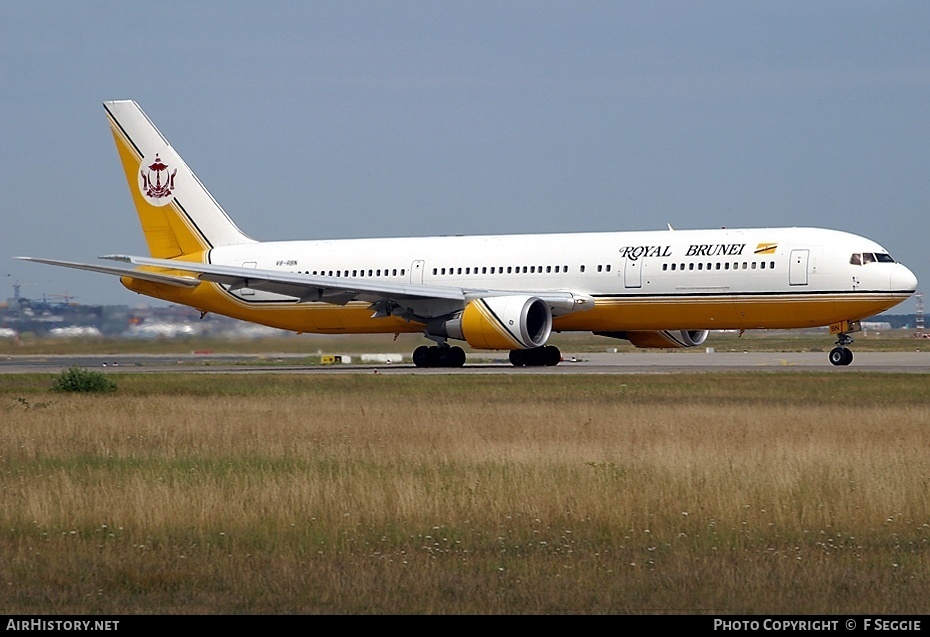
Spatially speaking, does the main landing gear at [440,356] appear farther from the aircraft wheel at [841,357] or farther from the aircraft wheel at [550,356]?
the aircraft wheel at [841,357]

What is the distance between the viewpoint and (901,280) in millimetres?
36750

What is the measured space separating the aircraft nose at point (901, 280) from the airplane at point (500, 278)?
4cm

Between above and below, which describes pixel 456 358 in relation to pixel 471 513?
above

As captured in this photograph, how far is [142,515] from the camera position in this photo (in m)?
12.0

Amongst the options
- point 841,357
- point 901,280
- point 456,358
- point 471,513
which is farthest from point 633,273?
point 471,513

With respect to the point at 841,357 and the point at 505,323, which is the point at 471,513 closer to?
the point at 505,323

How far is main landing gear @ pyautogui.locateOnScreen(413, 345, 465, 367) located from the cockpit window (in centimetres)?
1132

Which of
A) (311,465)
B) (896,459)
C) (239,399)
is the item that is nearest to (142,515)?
(311,465)

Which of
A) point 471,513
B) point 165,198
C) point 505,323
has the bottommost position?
point 471,513

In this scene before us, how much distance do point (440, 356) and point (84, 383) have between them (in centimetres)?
1356

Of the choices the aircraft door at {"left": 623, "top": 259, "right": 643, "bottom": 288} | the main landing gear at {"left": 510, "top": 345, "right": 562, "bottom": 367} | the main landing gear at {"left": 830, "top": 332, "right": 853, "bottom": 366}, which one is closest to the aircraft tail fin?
the main landing gear at {"left": 510, "top": 345, "right": 562, "bottom": 367}

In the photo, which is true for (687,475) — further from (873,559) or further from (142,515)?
(142,515)

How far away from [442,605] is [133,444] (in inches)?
383

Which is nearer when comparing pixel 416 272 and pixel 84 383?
pixel 84 383
